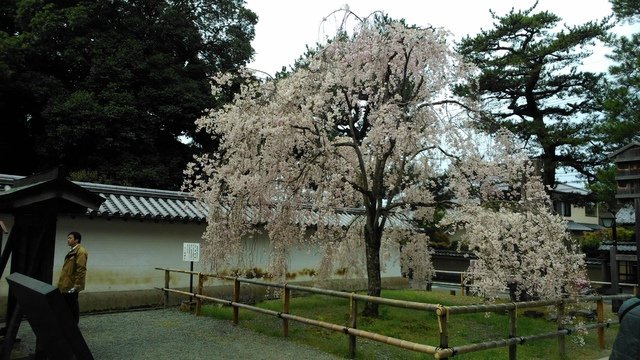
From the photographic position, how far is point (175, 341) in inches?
341

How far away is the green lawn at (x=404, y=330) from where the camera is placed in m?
8.59

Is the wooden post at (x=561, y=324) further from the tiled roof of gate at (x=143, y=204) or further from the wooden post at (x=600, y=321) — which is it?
the tiled roof of gate at (x=143, y=204)

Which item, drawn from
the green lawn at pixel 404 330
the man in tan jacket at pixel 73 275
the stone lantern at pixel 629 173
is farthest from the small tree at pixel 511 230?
the man in tan jacket at pixel 73 275

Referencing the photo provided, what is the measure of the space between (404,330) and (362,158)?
3841mm

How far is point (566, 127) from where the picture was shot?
2150 centimetres

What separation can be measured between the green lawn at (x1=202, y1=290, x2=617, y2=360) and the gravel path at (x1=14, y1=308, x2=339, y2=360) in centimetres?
50

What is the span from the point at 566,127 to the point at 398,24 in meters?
14.6

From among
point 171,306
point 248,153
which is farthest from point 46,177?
point 171,306

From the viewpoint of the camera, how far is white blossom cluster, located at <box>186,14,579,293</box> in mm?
9766

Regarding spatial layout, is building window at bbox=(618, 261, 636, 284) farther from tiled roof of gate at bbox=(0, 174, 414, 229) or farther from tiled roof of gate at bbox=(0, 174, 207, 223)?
tiled roof of gate at bbox=(0, 174, 207, 223)

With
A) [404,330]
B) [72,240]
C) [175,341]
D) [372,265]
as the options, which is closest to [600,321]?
[404,330]

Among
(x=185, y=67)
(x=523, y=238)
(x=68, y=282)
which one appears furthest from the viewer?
(x=185, y=67)

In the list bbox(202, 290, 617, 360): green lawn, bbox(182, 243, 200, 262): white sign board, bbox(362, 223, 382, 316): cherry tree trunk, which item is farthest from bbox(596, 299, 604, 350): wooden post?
bbox(182, 243, 200, 262): white sign board

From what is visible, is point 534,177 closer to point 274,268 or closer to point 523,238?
point 523,238
